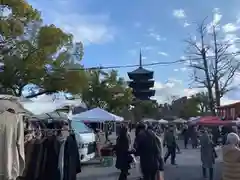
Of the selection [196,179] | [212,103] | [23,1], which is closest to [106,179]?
[196,179]

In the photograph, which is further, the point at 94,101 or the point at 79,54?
the point at 94,101

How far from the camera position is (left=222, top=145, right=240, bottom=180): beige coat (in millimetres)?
5996

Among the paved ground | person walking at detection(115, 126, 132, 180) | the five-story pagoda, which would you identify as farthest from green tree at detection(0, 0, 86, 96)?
the five-story pagoda

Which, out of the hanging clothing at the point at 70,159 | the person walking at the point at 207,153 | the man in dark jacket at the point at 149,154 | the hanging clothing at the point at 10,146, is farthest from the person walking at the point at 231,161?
the person walking at the point at 207,153

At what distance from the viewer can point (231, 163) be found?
6.07m

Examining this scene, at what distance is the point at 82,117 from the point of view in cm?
1764

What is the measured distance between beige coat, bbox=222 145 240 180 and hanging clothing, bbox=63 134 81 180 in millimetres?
3057

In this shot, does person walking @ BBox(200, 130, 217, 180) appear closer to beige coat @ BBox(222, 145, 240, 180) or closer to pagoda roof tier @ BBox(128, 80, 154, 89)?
Result: beige coat @ BBox(222, 145, 240, 180)

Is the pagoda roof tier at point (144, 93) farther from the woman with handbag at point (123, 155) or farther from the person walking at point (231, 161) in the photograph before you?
the person walking at point (231, 161)

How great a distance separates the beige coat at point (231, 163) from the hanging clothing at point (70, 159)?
3057mm

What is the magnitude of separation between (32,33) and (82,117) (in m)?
9.05

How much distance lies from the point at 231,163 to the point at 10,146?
3692 millimetres

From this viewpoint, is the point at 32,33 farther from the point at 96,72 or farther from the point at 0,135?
the point at 96,72

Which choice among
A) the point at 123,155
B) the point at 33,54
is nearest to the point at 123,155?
the point at 123,155
